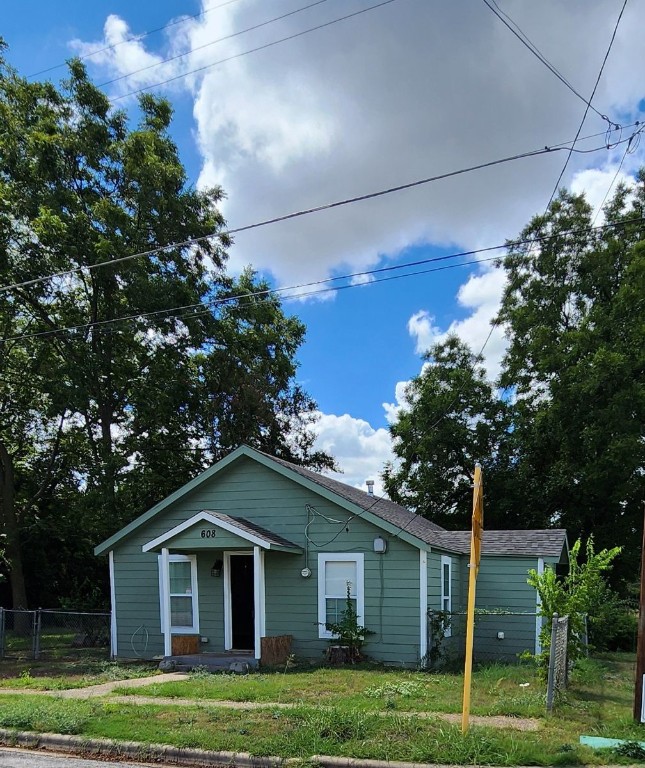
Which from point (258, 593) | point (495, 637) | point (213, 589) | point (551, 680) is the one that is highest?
point (551, 680)

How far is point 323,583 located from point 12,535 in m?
16.2

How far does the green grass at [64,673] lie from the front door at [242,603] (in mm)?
2105

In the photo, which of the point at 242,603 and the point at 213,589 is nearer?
the point at 213,589

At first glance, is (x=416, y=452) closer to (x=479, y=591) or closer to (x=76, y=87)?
(x=479, y=591)

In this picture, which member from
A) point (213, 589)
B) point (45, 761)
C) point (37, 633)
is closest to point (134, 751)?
point (45, 761)

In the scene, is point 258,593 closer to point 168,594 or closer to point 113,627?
point 168,594

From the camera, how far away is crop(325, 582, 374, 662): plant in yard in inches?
534

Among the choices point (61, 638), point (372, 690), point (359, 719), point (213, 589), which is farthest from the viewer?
point (61, 638)

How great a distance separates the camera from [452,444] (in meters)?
28.2

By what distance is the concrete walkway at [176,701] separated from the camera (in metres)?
7.76

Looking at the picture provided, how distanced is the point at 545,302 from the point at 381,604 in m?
17.8

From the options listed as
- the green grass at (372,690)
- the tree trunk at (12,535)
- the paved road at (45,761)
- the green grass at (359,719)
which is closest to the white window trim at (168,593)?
the green grass at (372,690)

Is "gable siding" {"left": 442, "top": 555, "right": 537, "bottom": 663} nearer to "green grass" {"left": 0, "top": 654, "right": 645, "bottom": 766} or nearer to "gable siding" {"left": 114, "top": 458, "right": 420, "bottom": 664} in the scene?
"gable siding" {"left": 114, "top": 458, "right": 420, "bottom": 664}

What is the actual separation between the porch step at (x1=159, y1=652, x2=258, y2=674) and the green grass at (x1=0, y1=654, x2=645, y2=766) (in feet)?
4.72
